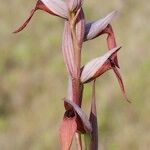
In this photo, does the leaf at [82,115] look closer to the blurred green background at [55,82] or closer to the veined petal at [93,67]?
the veined petal at [93,67]

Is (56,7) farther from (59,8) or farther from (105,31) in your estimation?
(105,31)

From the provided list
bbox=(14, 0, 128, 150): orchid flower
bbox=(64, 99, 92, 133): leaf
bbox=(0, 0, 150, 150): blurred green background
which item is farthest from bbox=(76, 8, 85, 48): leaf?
bbox=(0, 0, 150, 150): blurred green background

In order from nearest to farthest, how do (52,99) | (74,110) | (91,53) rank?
(74,110) → (52,99) → (91,53)

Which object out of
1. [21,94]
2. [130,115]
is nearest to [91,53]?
[21,94]

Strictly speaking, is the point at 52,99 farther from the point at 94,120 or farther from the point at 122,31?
the point at 94,120

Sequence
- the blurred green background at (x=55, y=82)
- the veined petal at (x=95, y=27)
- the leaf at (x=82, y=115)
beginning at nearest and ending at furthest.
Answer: the leaf at (x=82, y=115) < the veined petal at (x=95, y=27) < the blurred green background at (x=55, y=82)

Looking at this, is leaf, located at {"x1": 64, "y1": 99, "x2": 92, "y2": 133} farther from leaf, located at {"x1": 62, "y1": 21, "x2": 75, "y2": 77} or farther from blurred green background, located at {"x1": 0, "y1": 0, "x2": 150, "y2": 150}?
blurred green background, located at {"x1": 0, "y1": 0, "x2": 150, "y2": 150}

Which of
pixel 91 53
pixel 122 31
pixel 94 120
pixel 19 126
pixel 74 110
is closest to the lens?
pixel 74 110

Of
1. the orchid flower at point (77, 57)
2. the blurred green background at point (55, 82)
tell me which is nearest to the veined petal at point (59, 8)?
the orchid flower at point (77, 57)
